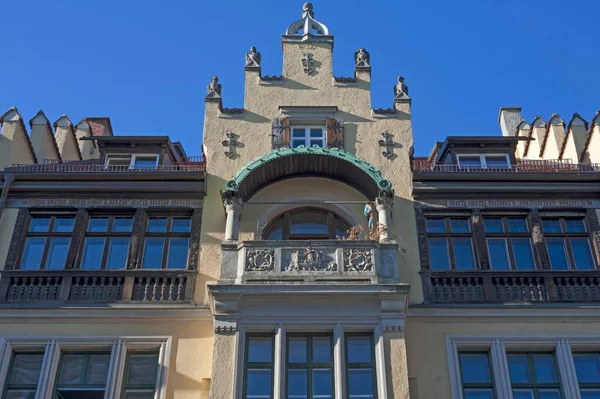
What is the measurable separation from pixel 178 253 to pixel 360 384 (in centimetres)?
573

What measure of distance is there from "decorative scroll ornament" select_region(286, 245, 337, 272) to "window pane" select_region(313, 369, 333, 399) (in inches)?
91.5

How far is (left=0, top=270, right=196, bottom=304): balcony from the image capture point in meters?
19.3

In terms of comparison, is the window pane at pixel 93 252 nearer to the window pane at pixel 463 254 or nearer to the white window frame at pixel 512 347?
the white window frame at pixel 512 347

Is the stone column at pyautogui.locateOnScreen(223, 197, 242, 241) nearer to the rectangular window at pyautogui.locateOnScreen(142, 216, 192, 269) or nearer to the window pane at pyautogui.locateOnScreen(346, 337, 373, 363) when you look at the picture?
the rectangular window at pyautogui.locateOnScreen(142, 216, 192, 269)

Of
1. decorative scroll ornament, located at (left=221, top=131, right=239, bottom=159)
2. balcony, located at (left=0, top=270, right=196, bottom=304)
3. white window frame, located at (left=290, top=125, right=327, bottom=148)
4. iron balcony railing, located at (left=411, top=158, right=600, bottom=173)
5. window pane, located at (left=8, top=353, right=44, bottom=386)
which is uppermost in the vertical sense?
white window frame, located at (left=290, top=125, right=327, bottom=148)

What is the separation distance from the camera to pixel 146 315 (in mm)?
18938

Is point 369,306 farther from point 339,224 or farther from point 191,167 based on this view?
point 191,167

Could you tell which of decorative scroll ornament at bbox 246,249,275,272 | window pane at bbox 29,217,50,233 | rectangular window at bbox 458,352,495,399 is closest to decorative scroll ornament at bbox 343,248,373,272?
decorative scroll ornament at bbox 246,249,275,272

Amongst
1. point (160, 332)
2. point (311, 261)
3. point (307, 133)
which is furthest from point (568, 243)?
point (160, 332)

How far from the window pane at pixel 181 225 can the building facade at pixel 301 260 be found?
7 cm

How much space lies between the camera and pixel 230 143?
22.3m

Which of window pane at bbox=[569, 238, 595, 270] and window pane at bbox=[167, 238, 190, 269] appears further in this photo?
window pane at bbox=[569, 238, 595, 270]

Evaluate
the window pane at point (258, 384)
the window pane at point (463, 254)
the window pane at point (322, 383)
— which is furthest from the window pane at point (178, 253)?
the window pane at point (463, 254)

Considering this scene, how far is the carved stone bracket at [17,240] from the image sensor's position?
65.6 feet
